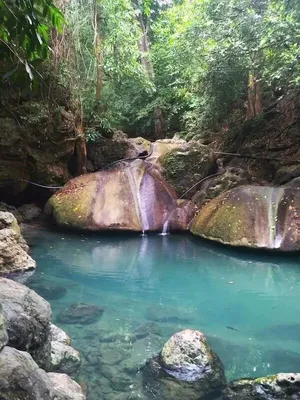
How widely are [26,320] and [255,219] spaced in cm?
643

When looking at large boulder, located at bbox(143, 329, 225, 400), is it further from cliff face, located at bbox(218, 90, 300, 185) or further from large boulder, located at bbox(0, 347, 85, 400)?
cliff face, located at bbox(218, 90, 300, 185)

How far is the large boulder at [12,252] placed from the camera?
6.57 meters

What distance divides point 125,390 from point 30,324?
48.7 inches

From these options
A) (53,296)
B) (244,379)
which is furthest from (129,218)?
(244,379)

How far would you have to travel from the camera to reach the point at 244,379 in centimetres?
360

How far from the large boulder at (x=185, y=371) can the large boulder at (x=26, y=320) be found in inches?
42.1

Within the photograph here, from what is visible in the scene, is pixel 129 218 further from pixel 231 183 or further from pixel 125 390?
pixel 125 390

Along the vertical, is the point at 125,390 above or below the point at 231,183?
below

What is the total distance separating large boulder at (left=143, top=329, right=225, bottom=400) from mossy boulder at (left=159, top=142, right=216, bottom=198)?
7326 mm

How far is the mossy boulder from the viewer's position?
1105 cm

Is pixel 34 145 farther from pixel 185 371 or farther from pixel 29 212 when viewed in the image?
pixel 185 371

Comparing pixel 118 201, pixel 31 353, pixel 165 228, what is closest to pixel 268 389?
pixel 31 353

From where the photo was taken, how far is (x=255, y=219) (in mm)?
8469

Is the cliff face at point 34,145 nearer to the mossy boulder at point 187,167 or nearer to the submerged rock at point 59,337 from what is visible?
the mossy boulder at point 187,167
